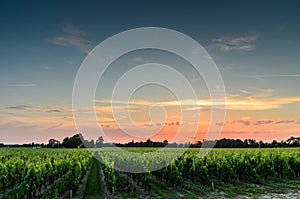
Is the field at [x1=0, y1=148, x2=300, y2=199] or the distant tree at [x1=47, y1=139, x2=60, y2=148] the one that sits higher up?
the distant tree at [x1=47, y1=139, x2=60, y2=148]

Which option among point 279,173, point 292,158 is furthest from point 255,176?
point 292,158

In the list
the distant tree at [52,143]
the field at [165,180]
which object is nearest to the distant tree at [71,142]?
the distant tree at [52,143]

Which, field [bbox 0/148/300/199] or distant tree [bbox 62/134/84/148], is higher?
distant tree [bbox 62/134/84/148]

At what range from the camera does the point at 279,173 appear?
74.3ft

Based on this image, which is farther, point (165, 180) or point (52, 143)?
point (52, 143)

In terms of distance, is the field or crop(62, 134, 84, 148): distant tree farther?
crop(62, 134, 84, 148): distant tree

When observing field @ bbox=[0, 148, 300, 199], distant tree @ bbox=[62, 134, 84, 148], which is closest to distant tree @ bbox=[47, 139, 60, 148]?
distant tree @ bbox=[62, 134, 84, 148]

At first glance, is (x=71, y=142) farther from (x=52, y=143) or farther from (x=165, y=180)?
(x=165, y=180)

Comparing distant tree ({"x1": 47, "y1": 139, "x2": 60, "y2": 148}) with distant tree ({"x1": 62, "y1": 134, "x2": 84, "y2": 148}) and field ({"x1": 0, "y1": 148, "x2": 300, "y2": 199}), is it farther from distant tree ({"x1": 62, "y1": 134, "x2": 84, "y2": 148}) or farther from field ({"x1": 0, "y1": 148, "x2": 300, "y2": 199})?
field ({"x1": 0, "y1": 148, "x2": 300, "y2": 199})

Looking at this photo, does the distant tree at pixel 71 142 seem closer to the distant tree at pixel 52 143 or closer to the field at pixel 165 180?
the distant tree at pixel 52 143

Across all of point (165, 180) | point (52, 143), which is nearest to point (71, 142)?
point (52, 143)

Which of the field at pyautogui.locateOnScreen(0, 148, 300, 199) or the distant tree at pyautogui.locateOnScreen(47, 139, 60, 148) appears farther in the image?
the distant tree at pyautogui.locateOnScreen(47, 139, 60, 148)

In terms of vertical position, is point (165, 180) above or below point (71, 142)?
below

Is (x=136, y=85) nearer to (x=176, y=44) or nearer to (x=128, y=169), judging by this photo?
(x=176, y=44)
